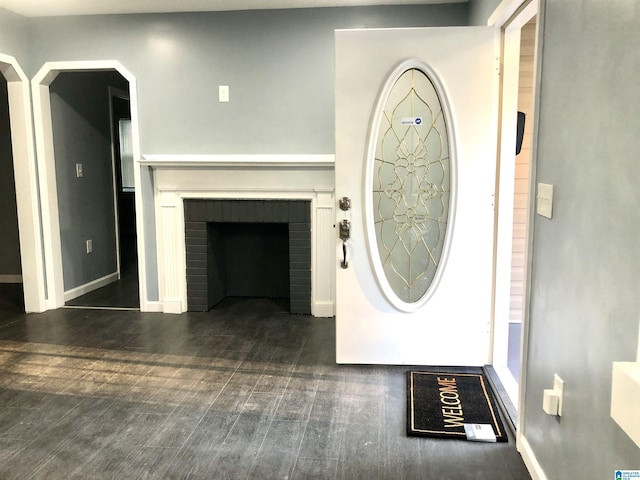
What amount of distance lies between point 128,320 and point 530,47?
3.53 meters

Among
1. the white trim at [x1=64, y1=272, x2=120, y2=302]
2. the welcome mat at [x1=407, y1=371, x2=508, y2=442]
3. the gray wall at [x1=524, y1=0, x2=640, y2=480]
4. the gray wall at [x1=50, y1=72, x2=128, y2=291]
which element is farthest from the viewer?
the white trim at [x1=64, y1=272, x2=120, y2=302]

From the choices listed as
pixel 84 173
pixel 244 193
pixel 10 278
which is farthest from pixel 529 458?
pixel 10 278

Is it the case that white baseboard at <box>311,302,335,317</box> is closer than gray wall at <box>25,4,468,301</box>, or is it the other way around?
gray wall at <box>25,4,468,301</box>

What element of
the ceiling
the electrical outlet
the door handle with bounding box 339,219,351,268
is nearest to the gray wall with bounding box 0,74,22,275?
the ceiling

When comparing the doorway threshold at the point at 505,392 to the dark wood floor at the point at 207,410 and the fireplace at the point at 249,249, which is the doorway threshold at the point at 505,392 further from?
the fireplace at the point at 249,249

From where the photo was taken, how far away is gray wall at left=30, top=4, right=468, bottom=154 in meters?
3.86

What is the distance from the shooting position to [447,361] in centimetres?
304

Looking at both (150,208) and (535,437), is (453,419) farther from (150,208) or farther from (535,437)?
(150,208)

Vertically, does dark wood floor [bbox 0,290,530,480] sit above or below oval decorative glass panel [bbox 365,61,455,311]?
below

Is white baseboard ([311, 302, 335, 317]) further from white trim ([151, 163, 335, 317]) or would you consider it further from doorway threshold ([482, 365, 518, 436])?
doorway threshold ([482, 365, 518, 436])

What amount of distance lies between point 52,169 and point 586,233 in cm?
403

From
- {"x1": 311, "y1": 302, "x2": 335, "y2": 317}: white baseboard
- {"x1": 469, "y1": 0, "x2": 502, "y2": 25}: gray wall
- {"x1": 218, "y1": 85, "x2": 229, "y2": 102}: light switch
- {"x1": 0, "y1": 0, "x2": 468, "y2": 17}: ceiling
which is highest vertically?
{"x1": 0, "y1": 0, "x2": 468, "y2": 17}: ceiling

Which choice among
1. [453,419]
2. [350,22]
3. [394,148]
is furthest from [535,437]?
[350,22]

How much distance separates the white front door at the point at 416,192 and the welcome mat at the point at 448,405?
0.61ft
